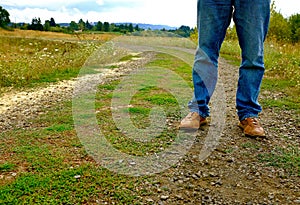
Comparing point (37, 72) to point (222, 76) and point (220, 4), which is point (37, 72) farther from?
point (220, 4)

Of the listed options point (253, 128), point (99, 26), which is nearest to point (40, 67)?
point (253, 128)

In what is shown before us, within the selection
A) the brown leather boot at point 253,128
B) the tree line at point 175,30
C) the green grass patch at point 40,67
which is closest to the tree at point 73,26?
the tree line at point 175,30

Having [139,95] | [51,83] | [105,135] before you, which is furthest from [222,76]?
[105,135]

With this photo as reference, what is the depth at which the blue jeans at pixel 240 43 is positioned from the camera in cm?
244

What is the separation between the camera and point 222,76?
5.51 m

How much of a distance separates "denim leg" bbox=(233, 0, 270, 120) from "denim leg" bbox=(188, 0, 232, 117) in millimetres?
111

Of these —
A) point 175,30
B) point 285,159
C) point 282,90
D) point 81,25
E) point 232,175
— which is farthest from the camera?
point 81,25

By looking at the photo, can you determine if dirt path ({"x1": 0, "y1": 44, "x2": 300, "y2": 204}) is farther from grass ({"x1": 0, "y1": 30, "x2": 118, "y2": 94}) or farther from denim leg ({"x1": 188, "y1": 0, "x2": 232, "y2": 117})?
grass ({"x1": 0, "y1": 30, "x2": 118, "y2": 94})

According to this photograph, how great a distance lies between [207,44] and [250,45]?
32cm

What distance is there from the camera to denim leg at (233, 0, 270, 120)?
2420 millimetres

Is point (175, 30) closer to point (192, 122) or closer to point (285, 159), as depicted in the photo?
point (192, 122)

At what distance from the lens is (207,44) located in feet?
8.36

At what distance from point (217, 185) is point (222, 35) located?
1283mm

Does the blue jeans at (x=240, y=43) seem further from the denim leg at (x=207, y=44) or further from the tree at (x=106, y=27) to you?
the tree at (x=106, y=27)
